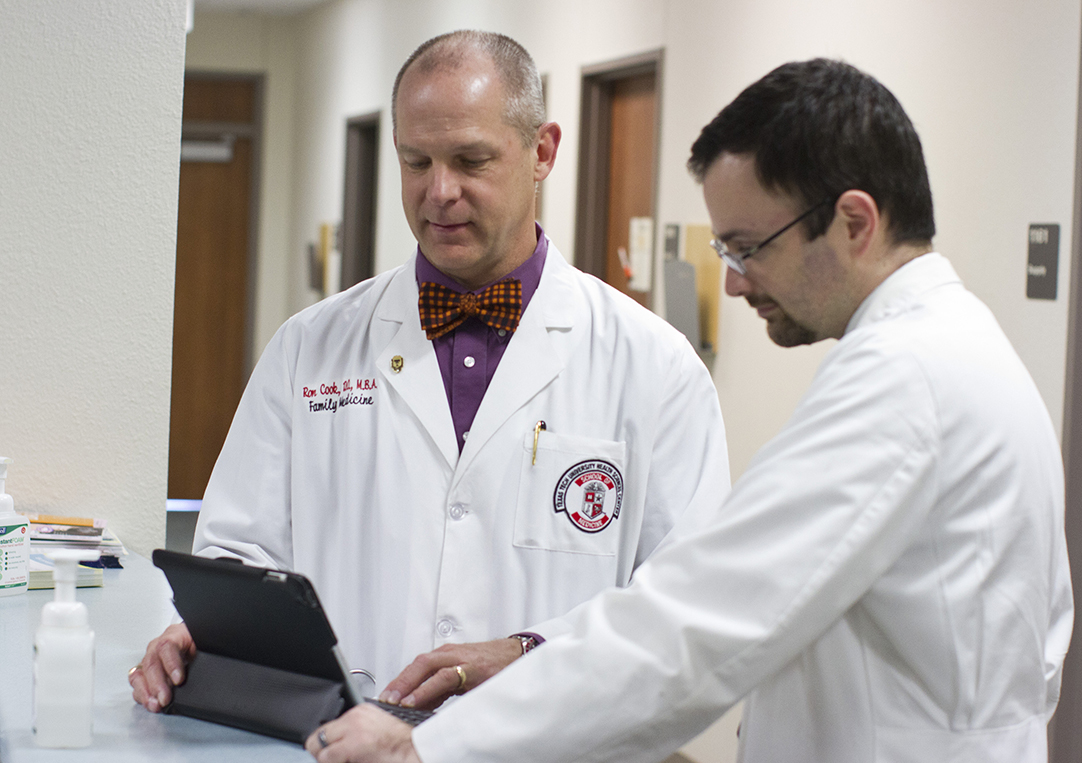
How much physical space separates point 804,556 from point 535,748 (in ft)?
0.95

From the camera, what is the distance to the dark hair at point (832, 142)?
1.08 metres

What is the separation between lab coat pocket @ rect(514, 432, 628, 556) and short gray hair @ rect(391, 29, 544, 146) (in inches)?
16.9

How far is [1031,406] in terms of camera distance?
40.8 inches

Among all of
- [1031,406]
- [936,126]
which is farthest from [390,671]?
[936,126]

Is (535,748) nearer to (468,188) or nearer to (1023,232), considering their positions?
(468,188)

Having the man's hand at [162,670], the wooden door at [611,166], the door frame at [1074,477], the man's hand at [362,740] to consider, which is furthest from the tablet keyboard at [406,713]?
the wooden door at [611,166]

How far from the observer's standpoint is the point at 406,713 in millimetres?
1120

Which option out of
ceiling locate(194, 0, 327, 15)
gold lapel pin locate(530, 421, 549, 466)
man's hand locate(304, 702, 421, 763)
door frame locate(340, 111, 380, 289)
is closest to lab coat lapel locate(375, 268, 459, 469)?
gold lapel pin locate(530, 421, 549, 466)

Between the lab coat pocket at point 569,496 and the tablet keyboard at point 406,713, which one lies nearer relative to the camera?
the tablet keyboard at point 406,713

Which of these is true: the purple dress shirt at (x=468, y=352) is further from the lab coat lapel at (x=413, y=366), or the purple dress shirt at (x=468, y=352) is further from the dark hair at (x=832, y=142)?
the dark hair at (x=832, y=142)

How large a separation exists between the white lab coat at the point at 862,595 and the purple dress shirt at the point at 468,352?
57 cm

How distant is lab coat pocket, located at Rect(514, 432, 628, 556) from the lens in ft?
4.91

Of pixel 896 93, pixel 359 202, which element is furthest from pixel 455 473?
pixel 359 202

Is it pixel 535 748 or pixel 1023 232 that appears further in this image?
pixel 1023 232
